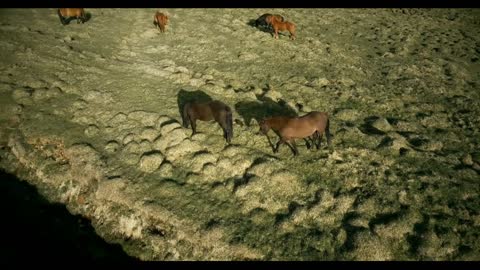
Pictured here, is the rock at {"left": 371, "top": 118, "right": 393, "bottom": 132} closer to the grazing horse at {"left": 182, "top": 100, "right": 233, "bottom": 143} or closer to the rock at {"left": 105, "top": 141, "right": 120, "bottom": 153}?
the grazing horse at {"left": 182, "top": 100, "right": 233, "bottom": 143}

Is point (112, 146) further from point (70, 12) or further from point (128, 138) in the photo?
point (70, 12)

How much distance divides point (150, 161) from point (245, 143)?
2.32 metres

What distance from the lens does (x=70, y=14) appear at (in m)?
13.0

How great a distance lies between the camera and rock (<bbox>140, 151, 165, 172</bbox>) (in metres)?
7.08

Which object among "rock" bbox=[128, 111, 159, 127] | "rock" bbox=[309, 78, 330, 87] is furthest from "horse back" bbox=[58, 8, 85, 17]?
"rock" bbox=[309, 78, 330, 87]

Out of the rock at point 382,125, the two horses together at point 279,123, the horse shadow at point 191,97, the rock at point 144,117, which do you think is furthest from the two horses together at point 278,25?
the rock at point 144,117

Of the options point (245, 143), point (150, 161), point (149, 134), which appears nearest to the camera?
point (150, 161)

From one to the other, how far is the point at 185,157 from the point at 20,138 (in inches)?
165

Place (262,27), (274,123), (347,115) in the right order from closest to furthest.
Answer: (274,123), (347,115), (262,27)

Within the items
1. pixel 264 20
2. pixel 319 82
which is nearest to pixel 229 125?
pixel 319 82

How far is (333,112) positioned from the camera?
9000 millimetres

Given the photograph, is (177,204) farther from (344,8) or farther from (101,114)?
(344,8)

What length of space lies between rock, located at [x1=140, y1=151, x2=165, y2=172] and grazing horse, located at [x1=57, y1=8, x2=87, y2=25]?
9314 mm
